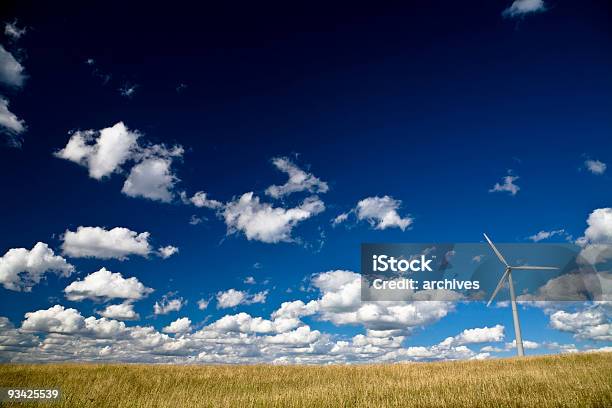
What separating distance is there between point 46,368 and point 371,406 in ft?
107

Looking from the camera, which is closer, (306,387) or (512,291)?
(306,387)

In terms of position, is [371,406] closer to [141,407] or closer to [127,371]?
[141,407]

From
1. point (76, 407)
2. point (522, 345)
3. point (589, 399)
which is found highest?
point (522, 345)

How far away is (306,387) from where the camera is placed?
1153 inches

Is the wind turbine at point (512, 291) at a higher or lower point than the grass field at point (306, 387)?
higher

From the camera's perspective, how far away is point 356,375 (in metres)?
35.6

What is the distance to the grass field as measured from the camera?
2041 cm

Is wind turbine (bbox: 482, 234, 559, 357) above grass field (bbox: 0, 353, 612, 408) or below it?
above

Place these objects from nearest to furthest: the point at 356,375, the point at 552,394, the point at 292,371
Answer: the point at 552,394 < the point at 356,375 < the point at 292,371

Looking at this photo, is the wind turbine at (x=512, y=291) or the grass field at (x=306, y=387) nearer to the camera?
the grass field at (x=306, y=387)

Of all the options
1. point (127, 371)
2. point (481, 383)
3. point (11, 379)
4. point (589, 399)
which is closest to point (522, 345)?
point (481, 383)

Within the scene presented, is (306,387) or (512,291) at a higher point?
(512,291)

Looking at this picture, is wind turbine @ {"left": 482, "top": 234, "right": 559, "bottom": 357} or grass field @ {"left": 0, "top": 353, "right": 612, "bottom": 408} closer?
grass field @ {"left": 0, "top": 353, "right": 612, "bottom": 408}

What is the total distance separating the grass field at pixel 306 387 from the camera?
20406mm
